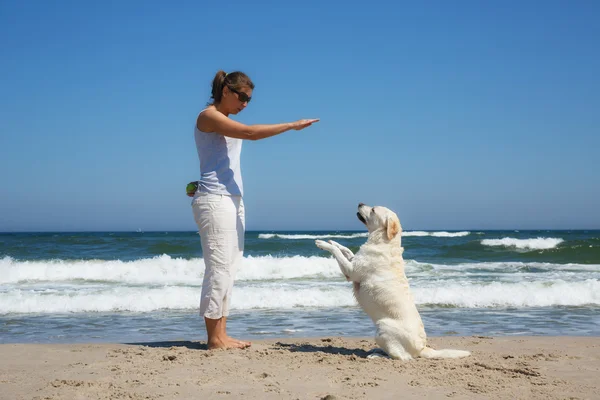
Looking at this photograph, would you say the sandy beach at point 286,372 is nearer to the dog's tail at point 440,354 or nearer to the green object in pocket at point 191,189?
the dog's tail at point 440,354

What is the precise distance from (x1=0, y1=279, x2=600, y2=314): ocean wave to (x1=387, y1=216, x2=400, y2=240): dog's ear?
14.0ft

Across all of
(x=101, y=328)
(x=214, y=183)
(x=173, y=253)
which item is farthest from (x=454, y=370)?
(x=173, y=253)

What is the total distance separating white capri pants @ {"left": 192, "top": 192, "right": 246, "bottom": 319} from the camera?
4.74 m

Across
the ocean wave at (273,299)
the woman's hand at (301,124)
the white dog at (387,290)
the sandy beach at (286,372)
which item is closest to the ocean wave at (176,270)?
the ocean wave at (273,299)

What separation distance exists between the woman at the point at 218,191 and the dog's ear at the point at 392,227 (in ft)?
4.35

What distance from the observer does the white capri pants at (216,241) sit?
15.5ft

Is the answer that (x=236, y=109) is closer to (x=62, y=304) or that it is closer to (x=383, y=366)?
(x=383, y=366)

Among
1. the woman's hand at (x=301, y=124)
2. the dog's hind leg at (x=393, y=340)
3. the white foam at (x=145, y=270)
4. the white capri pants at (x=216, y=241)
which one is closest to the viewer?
the woman's hand at (x=301, y=124)

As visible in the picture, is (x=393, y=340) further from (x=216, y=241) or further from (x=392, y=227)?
(x=216, y=241)

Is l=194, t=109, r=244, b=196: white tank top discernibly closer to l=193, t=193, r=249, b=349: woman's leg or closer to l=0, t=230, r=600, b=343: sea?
l=193, t=193, r=249, b=349: woman's leg

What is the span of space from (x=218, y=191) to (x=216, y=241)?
43 centimetres

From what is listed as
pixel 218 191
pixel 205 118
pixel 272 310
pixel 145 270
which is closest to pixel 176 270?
pixel 145 270

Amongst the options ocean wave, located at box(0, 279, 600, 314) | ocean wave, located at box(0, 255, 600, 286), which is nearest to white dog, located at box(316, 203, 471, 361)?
ocean wave, located at box(0, 279, 600, 314)

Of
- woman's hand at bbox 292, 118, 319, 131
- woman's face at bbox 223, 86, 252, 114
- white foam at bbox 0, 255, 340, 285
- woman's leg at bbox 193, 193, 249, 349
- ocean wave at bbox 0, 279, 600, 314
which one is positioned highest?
woman's face at bbox 223, 86, 252, 114
